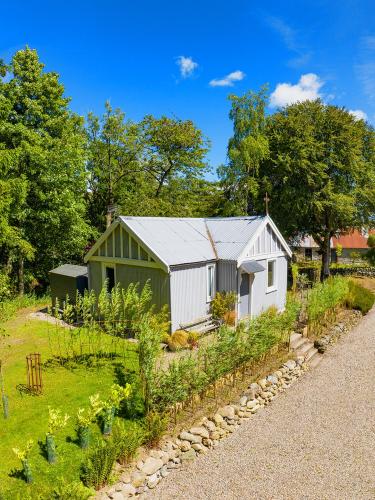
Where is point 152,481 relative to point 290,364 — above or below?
below

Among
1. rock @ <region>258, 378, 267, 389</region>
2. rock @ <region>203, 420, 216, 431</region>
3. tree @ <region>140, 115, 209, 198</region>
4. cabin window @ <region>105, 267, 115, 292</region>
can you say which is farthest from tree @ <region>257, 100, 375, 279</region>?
rock @ <region>203, 420, 216, 431</region>

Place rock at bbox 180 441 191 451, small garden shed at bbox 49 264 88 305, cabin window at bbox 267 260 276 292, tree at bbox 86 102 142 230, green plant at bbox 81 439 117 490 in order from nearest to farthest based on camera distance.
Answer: green plant at bbox 81 439 117 490 < rock at bbox 180 441 191 451 < small garden shed at bbox 49 264 88 305 < cabin window at bbox 267 260 276 292 < tree at bbox 86 102 142 230

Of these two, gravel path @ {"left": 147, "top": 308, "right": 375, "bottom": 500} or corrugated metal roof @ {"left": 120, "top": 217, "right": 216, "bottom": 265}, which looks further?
corrugated metal roof @ {"left": 120, "top": 217, "right": 216, "bottom": 265}

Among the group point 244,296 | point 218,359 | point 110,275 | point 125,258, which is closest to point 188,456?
point 218,359

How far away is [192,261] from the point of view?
15438mm

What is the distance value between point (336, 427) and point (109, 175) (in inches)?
1064

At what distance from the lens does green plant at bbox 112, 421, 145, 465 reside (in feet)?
25.2

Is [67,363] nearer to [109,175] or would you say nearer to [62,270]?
[62,270]

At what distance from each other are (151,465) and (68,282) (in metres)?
12.6

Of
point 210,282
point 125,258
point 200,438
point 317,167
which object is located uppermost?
point 317,167

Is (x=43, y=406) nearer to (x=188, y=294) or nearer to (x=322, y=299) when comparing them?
(x=188, y=294)

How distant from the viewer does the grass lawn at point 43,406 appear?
7.04 m

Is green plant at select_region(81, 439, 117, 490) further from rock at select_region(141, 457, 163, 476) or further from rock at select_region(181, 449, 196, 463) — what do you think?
rock at select_region(181, 449, 196, 463)

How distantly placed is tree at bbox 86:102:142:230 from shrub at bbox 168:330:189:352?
17.8m
